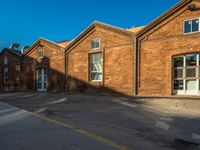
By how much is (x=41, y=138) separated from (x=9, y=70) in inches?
1017

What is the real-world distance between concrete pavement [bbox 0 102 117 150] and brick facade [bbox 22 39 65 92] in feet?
48.6

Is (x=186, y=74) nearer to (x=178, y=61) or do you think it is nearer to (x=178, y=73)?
(x=178, y=73)

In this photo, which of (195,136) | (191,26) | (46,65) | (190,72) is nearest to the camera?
(195,136)

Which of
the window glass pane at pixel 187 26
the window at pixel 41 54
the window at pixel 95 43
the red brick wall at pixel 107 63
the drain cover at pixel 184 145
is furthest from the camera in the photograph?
the window at pixel 41 54

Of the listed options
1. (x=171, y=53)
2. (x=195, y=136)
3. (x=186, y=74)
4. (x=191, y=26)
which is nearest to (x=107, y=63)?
(x=171, y=53)

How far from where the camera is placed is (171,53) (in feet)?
51.8

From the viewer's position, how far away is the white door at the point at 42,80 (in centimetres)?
2511

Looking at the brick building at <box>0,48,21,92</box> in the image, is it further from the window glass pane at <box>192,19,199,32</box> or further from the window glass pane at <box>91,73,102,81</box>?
the window glass pane at <box>192,19,199,32</box>

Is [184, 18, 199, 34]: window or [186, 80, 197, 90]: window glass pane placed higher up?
[184, 18, 199, 34]: window

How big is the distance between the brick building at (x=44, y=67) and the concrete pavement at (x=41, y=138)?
48.6ft

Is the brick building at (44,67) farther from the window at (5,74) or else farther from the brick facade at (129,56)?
the window at (5,74)

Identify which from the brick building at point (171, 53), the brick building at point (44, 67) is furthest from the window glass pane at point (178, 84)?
the brick building at point (44, 67)

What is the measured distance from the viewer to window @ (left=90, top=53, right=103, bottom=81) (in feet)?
65.3

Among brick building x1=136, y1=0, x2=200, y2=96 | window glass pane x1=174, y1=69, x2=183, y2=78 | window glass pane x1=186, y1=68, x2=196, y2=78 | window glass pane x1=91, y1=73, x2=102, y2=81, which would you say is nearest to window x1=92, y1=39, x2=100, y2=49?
window glass pane x1=91, y1=73, x2=102, y2=81
